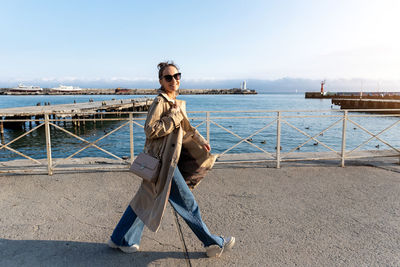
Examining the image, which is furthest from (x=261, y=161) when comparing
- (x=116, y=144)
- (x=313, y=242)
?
(x=116, y=144)

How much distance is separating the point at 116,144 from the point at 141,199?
2009 cm

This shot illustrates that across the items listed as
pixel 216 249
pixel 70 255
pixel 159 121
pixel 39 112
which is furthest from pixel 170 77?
pixel 39 112

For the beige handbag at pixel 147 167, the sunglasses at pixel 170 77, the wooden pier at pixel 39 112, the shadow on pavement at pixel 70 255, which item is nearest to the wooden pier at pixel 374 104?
the wooden pier at pixel 39 112

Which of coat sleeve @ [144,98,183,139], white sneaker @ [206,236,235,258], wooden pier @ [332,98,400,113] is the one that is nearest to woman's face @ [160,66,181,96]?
coat sleeve @ [144,98,183,139]

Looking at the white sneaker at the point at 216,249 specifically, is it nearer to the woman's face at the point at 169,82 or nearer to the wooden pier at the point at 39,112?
the woman's face at the point at 169,82

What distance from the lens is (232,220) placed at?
11.8 feet

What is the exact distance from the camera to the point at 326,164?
6.31 meters

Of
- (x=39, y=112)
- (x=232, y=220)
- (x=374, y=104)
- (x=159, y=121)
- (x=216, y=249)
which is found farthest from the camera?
(x=374, y=104)

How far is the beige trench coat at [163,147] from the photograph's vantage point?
2.42 m

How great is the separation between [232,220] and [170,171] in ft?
4.94

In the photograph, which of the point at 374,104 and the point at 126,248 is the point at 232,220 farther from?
the point at 374,104

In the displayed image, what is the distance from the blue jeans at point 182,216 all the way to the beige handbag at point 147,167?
0.58 feet

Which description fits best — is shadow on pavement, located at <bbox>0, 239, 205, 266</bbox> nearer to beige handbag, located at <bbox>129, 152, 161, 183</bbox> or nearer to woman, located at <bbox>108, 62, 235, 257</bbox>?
woman, located at <bbox>108, 62, 235, 257</bbox>

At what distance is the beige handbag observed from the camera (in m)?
2.46
